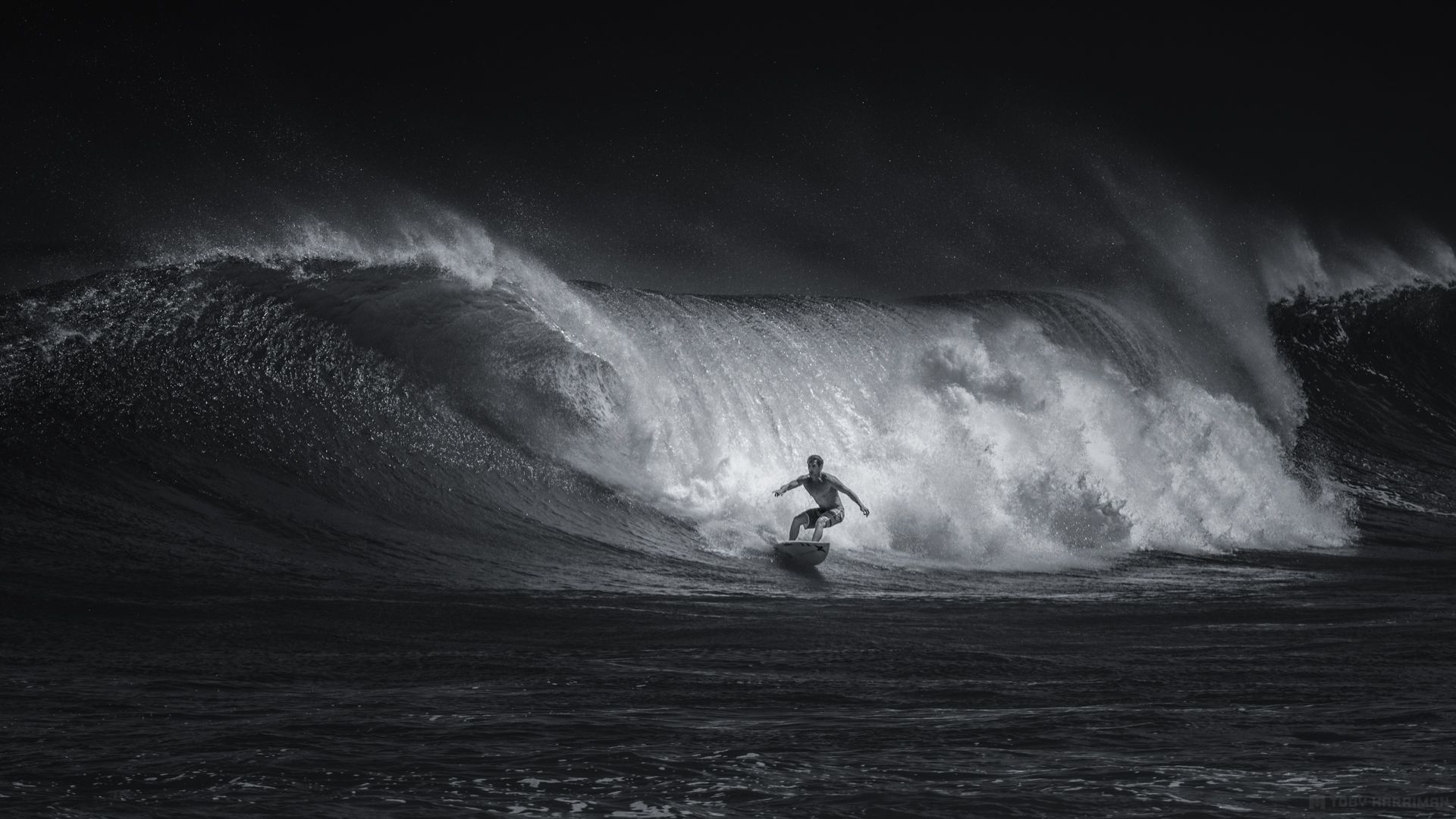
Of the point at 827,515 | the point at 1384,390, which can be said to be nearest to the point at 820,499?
the point at 827,515

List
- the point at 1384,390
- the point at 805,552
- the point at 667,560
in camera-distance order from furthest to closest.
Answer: the point at 1384,390
the point at 805,552
the point at 667,560

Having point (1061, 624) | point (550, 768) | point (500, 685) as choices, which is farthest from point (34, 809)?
point (1061, 624)

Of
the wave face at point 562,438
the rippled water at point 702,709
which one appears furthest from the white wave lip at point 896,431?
the rippled water at point 702,709

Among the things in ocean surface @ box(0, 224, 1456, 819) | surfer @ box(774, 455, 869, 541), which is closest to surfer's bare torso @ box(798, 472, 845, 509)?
surfer @ box(774, 455, 869, 541)

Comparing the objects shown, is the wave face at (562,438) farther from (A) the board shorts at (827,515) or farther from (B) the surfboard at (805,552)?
(A) the board shorts at (827,515)

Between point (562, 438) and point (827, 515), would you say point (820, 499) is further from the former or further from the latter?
point (562, 438)

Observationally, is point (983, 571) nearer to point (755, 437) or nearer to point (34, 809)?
point (755, 437)
